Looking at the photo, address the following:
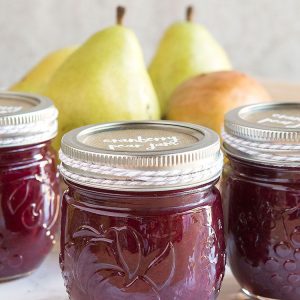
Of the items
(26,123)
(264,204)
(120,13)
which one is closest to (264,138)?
(264,204)

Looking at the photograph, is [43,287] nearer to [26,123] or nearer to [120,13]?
[26,123]

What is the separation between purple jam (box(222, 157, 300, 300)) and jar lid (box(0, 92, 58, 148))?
160 millimetres

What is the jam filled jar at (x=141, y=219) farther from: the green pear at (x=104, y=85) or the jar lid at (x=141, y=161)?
the green pear at (x=104, y=85)

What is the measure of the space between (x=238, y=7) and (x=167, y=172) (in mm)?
982

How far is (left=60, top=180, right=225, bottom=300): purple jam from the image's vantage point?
1.64 ft

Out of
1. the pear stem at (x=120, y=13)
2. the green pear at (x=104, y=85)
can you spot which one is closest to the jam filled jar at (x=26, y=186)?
the green pear at (x=104, y=85)

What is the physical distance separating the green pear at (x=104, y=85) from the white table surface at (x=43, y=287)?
0.54 ft

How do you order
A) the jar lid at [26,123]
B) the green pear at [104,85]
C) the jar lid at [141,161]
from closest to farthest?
the jar lid at [141,161]
the jar lid at [26,123]
the green pear at [104,85]

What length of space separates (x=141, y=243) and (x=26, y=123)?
0.17 metres

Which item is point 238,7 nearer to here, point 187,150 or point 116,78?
point 116,78

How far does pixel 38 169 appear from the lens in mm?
633

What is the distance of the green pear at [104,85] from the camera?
2.55ft

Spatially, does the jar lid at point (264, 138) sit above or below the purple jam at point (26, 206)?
above

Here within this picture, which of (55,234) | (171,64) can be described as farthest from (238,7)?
(55,234)
